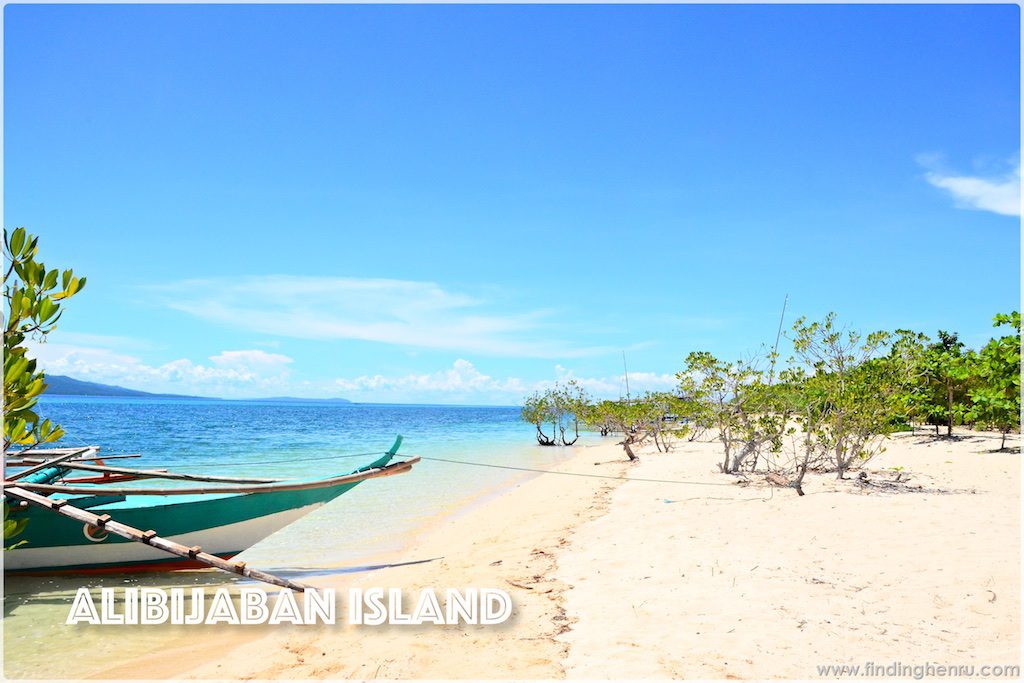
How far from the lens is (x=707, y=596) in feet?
15.7

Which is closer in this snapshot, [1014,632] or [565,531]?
[1014,632]

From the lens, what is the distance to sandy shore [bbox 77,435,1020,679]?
12.5ft

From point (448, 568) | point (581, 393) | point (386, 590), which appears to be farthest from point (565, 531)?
point (581, 393)

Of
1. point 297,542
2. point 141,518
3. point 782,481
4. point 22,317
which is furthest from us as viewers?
point 782,481

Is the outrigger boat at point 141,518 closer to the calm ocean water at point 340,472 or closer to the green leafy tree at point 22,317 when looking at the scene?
the calm ocean water at point 340,472

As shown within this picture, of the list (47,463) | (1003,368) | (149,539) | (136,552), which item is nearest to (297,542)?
(136,552)

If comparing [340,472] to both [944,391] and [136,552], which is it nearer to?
[136,552]

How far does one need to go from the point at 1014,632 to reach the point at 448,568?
512 cm

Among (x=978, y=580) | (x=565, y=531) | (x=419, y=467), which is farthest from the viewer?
(x=419, y=467)

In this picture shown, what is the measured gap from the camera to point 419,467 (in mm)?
18672

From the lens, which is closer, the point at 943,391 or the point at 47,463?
the point at 47,463

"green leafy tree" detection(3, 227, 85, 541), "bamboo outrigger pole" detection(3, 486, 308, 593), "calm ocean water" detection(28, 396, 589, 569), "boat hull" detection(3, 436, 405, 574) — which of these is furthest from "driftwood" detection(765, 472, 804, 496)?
"green leafy tree" detection(3, 227, 85, 541)

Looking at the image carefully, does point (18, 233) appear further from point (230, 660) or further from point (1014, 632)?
point (1014, 632)

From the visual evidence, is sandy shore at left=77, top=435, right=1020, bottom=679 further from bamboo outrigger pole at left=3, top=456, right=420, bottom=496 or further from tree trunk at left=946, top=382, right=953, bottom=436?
tree trunk at left=946, top=382, right=953, bottom=436
